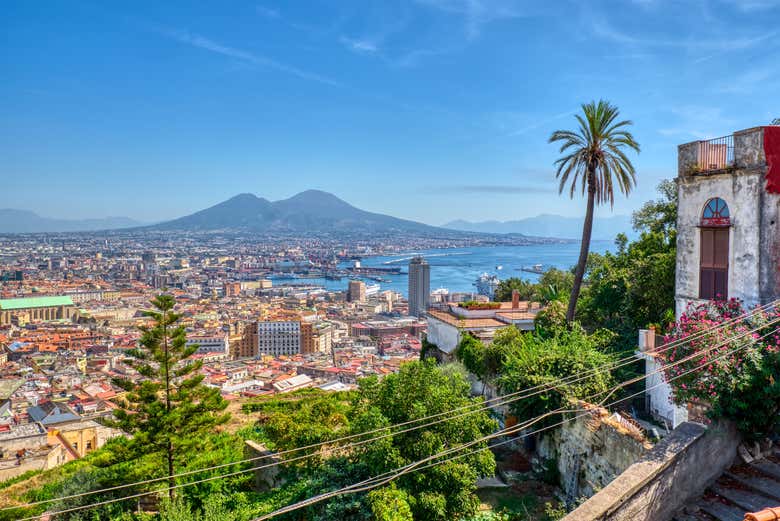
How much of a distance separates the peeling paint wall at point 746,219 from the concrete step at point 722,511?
5261 mm

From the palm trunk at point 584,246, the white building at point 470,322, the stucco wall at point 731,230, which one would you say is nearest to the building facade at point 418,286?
the white building at point 470,322

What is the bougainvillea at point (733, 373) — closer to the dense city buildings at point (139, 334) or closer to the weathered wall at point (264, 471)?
the weathered wall at point (264, 471)

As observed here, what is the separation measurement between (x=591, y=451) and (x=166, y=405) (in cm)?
872

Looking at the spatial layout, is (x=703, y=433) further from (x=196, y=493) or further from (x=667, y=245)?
(x=667, y=245)

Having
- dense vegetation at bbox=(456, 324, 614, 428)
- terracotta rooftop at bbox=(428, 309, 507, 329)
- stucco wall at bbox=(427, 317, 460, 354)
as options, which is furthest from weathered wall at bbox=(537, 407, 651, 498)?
stucco wall at bbox=(427, 317, 460, 354)

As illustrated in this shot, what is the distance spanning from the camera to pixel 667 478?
4.64 meters

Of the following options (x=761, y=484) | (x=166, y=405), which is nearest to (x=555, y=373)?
(x=761, y=484)

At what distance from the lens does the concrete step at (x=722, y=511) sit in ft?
14.7

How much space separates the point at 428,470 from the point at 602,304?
8.45 metres

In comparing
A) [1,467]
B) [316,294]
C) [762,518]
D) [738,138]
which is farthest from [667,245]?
[316,294]

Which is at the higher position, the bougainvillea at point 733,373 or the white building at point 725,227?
the white building at point 725,227

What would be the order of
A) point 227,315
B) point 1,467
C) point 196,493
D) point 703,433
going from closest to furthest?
point 703,433 → point 196,493 → point 1,467 → point 227,315

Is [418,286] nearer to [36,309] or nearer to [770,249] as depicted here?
[36,309]

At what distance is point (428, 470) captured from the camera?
7703 millimetres
